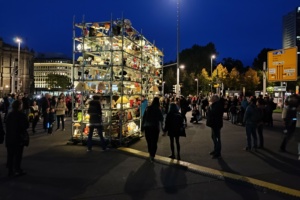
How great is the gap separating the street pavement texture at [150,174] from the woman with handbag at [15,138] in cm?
31

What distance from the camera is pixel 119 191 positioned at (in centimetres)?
663

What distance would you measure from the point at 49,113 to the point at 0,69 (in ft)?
369

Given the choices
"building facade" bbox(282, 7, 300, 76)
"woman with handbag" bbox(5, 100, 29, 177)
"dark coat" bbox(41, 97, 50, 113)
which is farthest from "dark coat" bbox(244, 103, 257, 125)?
"building facade" bbox(282, 7, 300, 76)

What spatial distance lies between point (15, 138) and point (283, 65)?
76.8 feet

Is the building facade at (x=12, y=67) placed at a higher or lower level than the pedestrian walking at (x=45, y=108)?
higher

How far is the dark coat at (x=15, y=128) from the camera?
768 cm

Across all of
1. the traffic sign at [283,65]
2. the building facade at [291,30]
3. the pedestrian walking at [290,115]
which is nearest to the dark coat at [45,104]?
the pedestrian walking at [290,115]

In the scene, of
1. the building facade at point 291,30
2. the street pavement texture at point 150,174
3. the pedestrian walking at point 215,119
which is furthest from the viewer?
the building facade at point 291,30

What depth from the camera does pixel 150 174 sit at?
797cm

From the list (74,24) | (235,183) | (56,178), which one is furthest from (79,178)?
(74,24)

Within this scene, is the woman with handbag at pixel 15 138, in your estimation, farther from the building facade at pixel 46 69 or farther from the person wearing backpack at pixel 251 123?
the building facade at pixel 46 69

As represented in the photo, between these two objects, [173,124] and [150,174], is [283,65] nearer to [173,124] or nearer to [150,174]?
[173,124]

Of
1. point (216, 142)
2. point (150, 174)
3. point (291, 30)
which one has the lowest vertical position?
point (150, 174)

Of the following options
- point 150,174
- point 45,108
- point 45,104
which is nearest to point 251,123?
point 150,174
